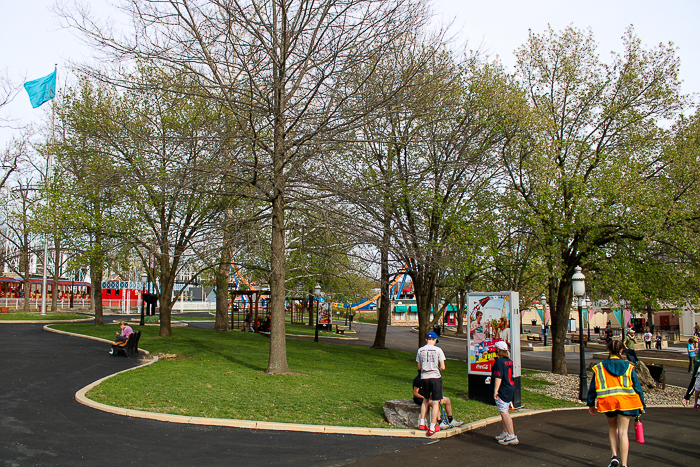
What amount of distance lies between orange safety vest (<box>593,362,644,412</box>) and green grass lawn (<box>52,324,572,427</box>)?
11.5 ft

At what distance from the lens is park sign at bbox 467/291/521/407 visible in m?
11.8

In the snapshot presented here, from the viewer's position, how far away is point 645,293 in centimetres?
1697

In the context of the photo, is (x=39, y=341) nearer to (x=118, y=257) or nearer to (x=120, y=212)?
(x=118, y=257)

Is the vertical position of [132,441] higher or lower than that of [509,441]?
higher

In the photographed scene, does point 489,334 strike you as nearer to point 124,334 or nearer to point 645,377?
point 645,377

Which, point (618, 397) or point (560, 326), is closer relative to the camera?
point (618, 397)

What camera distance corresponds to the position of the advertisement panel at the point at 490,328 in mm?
11781

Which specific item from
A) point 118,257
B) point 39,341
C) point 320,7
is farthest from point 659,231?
point 39,341

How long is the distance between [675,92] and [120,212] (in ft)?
70.5

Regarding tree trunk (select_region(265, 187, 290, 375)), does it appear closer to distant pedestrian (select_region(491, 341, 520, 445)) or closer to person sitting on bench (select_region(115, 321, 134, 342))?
person sitting on bench (select_region(115, 321, 134, 342))

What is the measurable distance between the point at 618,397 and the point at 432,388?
2917 millimetres

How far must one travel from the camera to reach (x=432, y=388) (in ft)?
28.3

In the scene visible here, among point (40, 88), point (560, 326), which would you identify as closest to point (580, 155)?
point (560, 326)

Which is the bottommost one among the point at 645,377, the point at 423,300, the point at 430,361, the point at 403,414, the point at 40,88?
the point at 645,377
